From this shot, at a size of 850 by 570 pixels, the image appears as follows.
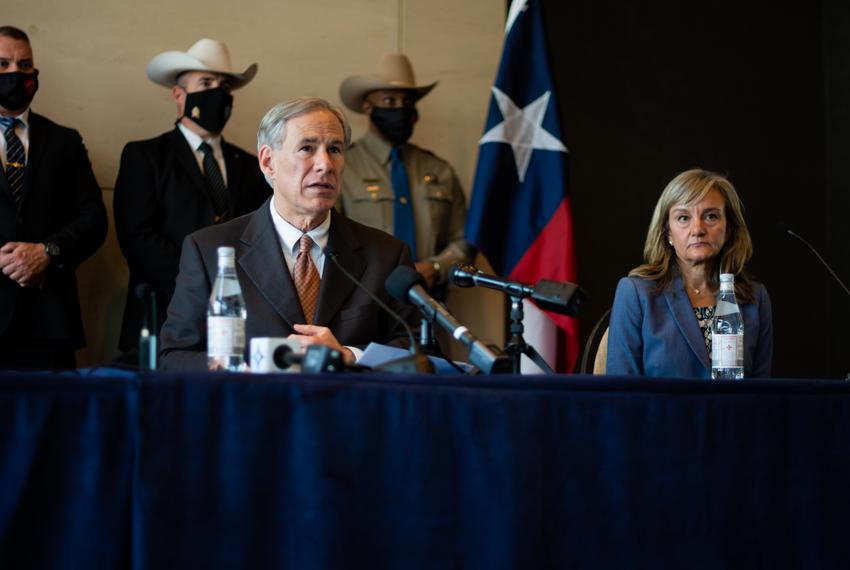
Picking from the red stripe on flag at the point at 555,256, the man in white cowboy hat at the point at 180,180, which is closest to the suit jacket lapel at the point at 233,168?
the man in white cowboy hat at the point at 180,180

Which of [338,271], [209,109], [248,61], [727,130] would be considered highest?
[248,61]

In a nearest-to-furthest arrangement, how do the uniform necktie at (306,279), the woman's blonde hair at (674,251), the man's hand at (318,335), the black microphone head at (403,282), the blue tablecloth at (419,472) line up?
1. the blue tablecloth at (419,472)
2. the black microphone head at (403,282)
3. the man's hand at (318,335)
4. the uniform necktie at (306,279)
5. the woman's blonde hair at (674,251)

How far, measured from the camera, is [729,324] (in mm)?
3082

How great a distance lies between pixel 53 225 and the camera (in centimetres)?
382

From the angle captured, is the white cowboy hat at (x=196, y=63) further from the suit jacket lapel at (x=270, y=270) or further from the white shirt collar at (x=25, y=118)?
the suit jacket lapel at (x=270, y=270)

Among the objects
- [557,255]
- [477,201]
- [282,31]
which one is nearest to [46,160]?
[282,31]

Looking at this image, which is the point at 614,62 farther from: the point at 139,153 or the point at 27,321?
the point at 27,321

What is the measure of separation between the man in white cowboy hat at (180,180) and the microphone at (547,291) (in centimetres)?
210

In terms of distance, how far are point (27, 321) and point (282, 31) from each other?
5.92ft

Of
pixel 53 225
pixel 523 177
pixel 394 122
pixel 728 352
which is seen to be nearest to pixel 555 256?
pixel 523 177

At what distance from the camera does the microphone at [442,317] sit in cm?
186

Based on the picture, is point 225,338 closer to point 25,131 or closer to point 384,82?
point 25,131

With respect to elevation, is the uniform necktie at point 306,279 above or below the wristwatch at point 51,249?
below

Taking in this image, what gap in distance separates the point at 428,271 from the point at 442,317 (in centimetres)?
235
